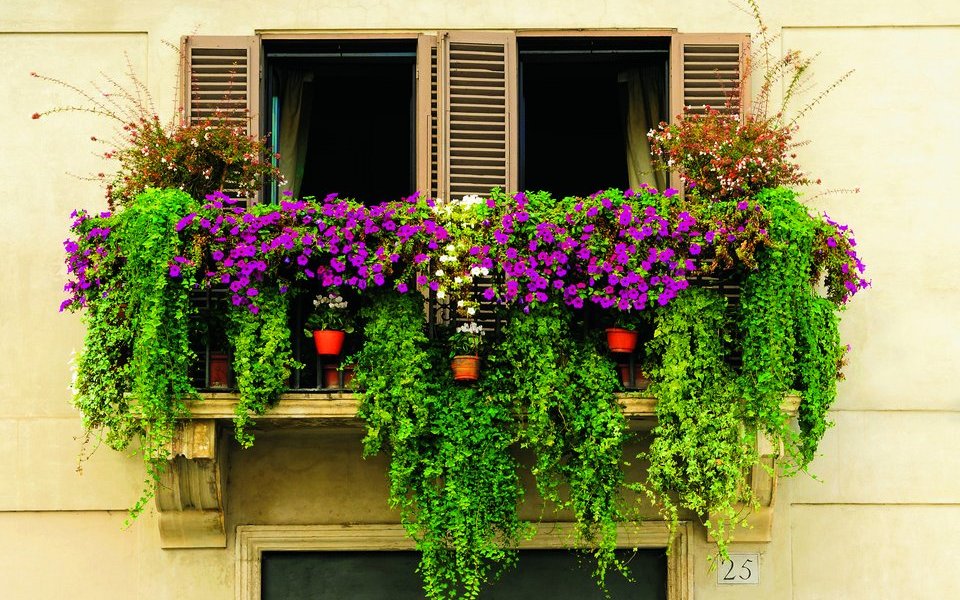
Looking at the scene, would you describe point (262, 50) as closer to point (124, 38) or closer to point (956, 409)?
point (124, 38)

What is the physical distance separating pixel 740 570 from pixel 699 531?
33 cm

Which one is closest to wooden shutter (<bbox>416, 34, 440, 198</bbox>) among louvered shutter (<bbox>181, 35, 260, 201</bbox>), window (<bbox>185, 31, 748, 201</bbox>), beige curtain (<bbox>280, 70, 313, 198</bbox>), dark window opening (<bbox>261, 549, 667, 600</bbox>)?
window (<bbox>185, 31, 748, 201</bbox>)

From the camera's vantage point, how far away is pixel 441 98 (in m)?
10.5

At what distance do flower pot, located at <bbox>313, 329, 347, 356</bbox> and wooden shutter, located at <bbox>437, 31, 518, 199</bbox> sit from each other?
1276 mm

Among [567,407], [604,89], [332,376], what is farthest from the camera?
[604,89]

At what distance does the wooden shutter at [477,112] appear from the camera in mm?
10352

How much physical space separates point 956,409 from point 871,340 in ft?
2.11

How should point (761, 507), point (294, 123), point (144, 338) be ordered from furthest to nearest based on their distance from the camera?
point (294, 123)
point (761, 507)
point (144, 338)

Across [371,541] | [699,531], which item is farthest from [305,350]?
[699,531]

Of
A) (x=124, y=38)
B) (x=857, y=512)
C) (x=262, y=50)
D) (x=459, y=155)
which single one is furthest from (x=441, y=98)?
(x=857, y=512)

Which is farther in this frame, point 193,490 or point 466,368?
point 193,490

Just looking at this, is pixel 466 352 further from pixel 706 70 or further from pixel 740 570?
pixel 706 70

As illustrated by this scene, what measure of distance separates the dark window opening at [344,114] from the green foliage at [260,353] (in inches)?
52.1

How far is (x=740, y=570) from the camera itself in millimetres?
10141
